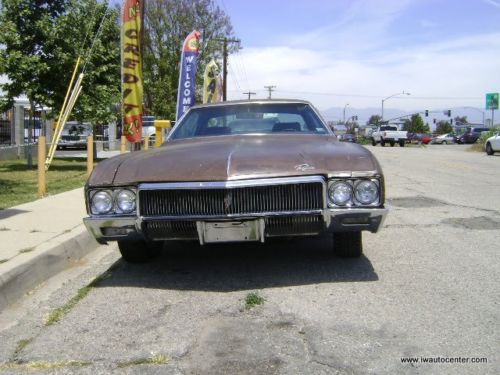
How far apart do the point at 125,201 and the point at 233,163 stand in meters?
0.88

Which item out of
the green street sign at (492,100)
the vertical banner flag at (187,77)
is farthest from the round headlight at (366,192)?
the green street sign at (492,100)

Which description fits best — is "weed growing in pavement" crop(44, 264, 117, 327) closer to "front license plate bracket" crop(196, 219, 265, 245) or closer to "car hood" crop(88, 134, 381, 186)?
"car hood" crop(88, 134, 381, 186)

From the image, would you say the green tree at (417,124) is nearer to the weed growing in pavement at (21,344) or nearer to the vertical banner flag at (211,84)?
the vertical banner flag at (211,84)

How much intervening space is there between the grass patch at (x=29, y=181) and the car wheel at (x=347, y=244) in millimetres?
5144

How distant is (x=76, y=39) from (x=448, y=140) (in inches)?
2258

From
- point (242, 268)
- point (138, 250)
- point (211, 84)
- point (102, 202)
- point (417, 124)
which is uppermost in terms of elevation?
point (417, 124)

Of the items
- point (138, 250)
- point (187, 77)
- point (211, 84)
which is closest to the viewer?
point (138, 250)

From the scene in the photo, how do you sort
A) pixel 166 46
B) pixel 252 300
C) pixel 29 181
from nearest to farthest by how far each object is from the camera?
1. pixel 252 300
2. pixel 29 181
3. pixel 166 46

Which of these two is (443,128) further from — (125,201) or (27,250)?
(125,201)

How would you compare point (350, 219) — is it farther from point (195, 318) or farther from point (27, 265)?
point (27, 265)

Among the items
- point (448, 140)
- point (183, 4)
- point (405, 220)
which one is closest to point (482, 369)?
point (405, 220)

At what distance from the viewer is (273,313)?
370 cm

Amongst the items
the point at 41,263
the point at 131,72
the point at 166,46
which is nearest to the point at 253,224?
the point at 41,263

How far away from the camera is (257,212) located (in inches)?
157
